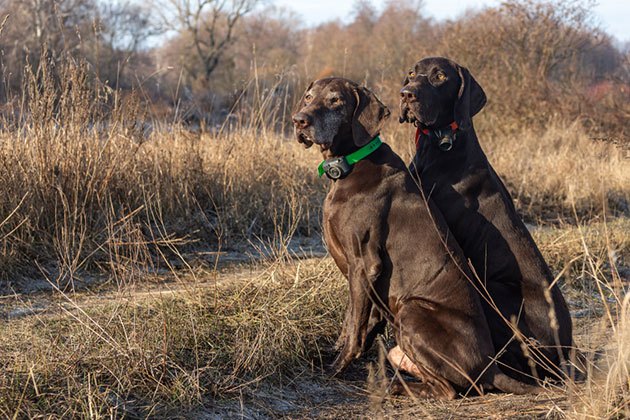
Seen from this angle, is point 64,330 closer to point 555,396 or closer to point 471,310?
point 471,310

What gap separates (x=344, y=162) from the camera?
3877mm

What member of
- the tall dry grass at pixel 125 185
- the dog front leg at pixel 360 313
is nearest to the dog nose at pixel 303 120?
the dog front leg at pixel 360 313

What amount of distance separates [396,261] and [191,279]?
7.04 feet

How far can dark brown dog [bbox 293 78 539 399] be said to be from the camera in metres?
3.53

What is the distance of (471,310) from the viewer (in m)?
3.60

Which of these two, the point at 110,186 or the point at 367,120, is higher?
the point at 367,120

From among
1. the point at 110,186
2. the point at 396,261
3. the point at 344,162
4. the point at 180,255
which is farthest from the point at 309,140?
the point at 110,186

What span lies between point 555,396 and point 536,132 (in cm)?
1059

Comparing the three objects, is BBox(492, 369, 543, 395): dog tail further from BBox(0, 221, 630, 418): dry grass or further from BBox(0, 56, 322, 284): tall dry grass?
BBox(0, 56, 322, 284): tall dry grass

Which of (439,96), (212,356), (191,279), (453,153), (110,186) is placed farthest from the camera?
(110,186)

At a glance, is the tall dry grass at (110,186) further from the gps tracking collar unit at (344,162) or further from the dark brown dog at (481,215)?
the dark brown dog at (481,215)

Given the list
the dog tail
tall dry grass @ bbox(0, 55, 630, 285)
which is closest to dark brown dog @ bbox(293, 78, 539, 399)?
the dog tail

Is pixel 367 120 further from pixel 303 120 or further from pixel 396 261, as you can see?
pixel 396 261

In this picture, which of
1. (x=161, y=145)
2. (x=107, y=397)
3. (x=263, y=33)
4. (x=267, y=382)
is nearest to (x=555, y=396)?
(x=267, y=382)
